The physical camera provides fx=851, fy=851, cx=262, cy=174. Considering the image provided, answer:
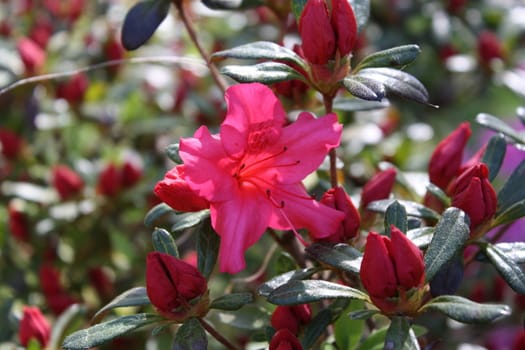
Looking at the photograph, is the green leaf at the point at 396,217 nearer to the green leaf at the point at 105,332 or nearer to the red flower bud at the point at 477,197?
the red flower bud at the point at 477,197

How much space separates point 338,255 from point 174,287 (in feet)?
0.70

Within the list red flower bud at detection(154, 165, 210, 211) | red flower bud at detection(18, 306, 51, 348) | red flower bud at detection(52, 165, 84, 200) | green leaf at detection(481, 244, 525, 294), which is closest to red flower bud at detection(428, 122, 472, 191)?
green leaf at detection(481, 244, 525, 294)

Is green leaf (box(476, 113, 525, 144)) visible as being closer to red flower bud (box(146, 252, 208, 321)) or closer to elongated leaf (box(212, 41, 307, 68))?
elongated leaf (box(212, 41, 307, 68))

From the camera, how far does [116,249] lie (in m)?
2.00

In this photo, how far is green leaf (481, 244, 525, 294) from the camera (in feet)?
3.49

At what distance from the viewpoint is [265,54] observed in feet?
3.78

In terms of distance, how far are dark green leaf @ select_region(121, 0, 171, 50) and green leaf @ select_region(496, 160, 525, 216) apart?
60 cm

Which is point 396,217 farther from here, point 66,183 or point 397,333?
point 66,183

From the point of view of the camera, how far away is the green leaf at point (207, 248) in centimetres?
116

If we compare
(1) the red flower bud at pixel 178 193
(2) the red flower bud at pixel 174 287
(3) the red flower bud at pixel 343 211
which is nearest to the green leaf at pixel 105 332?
(2) the red flower bud at pixel 174 287

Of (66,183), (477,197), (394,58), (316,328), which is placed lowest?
(66,183)

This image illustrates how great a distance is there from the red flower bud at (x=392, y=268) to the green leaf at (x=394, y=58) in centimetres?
27

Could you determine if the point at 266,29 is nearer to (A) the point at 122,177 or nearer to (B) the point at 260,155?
(A) the point at 122,177

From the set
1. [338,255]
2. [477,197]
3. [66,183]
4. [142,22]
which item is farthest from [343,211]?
[66,183]
